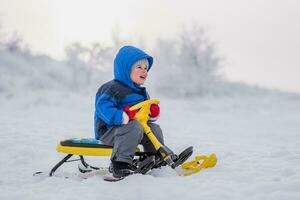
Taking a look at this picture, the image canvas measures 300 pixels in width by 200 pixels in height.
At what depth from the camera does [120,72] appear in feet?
16.4

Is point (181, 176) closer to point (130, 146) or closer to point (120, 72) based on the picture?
point (130, 146)

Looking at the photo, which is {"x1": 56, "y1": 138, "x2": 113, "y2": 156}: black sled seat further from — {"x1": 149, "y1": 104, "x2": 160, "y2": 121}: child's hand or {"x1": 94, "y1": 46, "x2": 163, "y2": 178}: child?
{"x1": 149, "y1": 104, "x2": 160, "y2": 121}: child's hand

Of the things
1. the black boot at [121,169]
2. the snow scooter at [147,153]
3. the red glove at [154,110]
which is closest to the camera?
the black boot at [121,169]

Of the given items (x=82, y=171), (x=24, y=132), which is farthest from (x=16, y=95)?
(x=82, y=171)

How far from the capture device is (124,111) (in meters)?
4.75

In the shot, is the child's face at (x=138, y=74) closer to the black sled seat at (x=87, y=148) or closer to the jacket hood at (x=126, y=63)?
the jacket hood at (x=126, y=63)

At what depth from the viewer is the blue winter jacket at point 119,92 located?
477cm

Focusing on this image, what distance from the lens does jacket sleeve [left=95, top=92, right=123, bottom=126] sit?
4.63 m

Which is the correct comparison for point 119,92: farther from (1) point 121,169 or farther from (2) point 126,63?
(1) point 121,169

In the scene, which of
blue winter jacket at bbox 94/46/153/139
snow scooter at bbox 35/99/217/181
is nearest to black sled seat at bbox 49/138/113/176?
snow scooter at bbox 35/99/217/181

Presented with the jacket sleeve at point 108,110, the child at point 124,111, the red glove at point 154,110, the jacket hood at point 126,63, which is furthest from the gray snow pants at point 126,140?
the jacket hood at point 126,63

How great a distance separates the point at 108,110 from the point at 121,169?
2.02 ft

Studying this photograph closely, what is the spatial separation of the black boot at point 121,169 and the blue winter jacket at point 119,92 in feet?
1.34

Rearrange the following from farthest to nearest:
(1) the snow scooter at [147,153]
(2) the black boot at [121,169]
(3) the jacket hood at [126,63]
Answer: (3) the jacket hood at [126,63] < (1) the snow scooter at [147,153] < (2) the black boot at [121,169]
